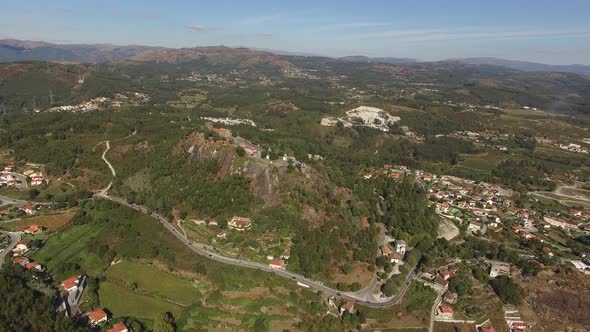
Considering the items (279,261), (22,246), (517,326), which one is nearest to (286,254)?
(279,261)

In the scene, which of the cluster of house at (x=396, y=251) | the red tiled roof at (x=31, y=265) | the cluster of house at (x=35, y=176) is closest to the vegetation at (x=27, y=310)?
the red tiled roof at (x=31, y=265)

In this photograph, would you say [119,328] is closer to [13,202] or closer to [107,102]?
[13,202]

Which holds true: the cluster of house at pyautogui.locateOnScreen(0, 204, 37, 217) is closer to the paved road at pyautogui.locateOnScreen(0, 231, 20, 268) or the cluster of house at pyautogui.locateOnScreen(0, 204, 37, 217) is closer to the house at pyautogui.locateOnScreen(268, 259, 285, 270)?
the paved road at pyautogui.locateOnScreen(0, 231, 20, 268)

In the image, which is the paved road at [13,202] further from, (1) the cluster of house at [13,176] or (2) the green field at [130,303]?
(2) the green field at [130,303]

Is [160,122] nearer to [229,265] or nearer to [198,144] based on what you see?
[198,144]

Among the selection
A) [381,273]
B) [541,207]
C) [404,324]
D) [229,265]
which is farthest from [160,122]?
[541,207]
